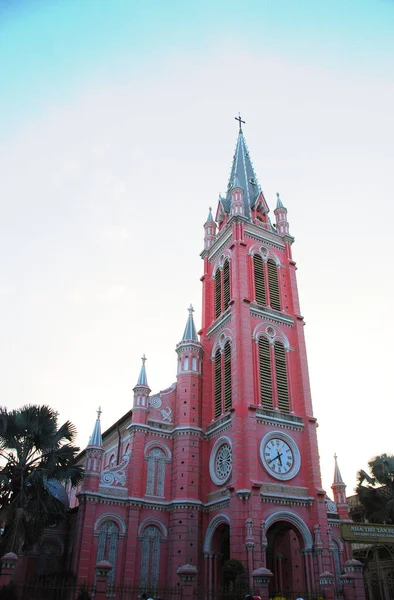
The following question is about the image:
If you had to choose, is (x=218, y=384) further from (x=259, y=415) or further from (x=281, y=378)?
(x=259, y=415)

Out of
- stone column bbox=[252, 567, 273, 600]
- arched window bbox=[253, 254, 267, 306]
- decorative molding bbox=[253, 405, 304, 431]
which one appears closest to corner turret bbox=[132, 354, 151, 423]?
decorative molding bbox=[253, 405, 304, 431]

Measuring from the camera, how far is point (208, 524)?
1205 inches

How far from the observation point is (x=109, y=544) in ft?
93.2

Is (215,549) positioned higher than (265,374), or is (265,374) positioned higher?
(265,374)

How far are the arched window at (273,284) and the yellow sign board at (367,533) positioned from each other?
16414mm

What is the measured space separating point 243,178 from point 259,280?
506 inches

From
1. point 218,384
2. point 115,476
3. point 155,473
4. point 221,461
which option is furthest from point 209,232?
point 115,476

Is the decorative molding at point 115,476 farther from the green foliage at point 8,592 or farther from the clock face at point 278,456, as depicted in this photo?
the green foliage at point 8,592

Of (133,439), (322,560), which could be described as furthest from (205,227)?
(322,560)

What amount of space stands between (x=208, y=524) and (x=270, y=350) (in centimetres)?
1180

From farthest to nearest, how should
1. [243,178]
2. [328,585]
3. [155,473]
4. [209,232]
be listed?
[243,178] < [209,232] < [155,473] < [328,585]

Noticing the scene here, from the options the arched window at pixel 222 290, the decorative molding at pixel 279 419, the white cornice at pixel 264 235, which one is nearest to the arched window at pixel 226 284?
the arched window at pixel 222 290

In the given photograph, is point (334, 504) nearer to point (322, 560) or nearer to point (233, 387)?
point (322, 560)

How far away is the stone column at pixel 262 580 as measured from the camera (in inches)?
881
